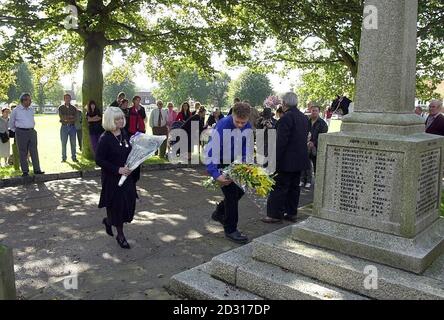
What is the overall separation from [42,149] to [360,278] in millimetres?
16010

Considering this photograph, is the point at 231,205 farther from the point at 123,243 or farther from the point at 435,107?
the point at 435,107

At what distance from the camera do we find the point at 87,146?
1369 cm

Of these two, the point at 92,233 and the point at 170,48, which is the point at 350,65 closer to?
the point at 170,48

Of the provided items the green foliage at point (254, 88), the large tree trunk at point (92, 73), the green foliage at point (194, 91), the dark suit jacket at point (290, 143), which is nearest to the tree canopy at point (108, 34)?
the large tree trunk at point (92, 73)

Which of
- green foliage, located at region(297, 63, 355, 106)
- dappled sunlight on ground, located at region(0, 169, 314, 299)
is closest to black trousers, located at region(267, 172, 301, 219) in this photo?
dappled sunlight on ground, located at region(0, 169, 314, 299)

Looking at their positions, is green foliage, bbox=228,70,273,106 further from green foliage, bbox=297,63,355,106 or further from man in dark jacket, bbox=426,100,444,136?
man in dark jacket, bbox=426,100,444,136

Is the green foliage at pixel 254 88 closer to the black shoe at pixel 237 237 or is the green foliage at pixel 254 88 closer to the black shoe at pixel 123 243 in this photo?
the black shoe at pixel 237 237

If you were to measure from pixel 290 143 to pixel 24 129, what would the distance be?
23.3 ft

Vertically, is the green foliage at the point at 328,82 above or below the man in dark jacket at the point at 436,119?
above

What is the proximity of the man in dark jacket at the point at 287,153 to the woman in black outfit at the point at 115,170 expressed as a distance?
2.62 meters

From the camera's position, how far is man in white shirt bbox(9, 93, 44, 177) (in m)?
10.2

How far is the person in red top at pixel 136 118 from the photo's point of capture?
13.2 metres

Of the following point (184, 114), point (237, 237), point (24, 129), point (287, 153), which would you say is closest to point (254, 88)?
point (184, 114)

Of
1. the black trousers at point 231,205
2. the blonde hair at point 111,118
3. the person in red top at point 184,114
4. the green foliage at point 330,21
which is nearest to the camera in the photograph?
the blonde hair at point 111,118
